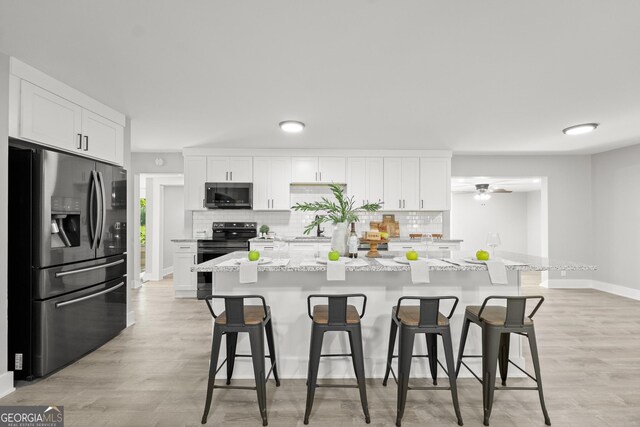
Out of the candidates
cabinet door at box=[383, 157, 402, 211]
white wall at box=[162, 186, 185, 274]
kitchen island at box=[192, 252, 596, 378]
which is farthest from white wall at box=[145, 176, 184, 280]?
kitchen island at box=[192, 252, 596, 378]

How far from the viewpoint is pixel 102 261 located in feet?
10.3

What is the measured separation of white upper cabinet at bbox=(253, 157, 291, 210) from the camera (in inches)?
219

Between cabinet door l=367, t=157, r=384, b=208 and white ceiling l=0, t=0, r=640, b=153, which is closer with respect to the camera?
white ceiling l=0, t=0, r=640, b=153

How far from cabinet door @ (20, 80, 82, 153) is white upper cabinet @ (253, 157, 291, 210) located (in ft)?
9.00

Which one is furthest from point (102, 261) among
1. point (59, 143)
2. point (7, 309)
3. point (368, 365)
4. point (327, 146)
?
point (327, 146)

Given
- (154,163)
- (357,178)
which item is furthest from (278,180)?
(154,163)

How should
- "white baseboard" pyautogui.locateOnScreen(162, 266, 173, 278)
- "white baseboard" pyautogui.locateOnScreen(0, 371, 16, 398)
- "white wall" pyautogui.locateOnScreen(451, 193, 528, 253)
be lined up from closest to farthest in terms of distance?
1. "white baseboard" pyautogui.locateOnScreen(0, 371, 16, 398)
2. "white baseboard" pyautogui.locateOnScreen(162, 266, 173, 278)
3. "white wall" pyautogui.locateOnScreen(451, 193, 528, 253)

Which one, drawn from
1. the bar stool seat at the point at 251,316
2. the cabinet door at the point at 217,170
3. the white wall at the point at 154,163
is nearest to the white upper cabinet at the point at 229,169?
the cabinet door at the point at 217,170

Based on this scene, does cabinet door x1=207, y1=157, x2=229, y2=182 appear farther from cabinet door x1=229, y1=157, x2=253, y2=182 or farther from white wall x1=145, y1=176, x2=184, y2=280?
white wall x1=145, y1=176, x2=184, y2=280

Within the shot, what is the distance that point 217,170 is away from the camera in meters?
5.53

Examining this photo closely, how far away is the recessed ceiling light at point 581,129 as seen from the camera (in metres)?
4.12

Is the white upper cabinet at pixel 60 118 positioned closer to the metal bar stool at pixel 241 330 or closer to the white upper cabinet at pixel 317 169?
the metal bar stool at pixel 241 330

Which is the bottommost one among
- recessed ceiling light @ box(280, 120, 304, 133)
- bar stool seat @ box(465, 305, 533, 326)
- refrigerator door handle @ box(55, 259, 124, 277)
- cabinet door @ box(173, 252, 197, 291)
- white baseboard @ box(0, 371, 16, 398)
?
white baseboard @ box(0, 371, 16, 398)

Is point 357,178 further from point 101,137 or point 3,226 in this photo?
point 3,226
